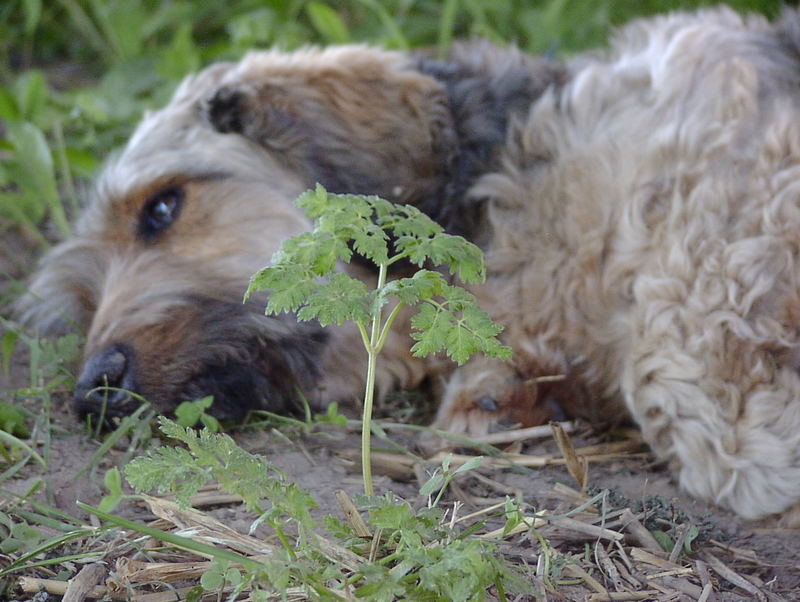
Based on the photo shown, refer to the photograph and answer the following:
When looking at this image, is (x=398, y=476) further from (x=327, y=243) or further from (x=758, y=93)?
(x=758, y=93)

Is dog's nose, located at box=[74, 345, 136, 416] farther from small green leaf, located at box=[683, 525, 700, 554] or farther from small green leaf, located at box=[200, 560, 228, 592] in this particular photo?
small green leaf, located at box=[683, 525, 700, 554]

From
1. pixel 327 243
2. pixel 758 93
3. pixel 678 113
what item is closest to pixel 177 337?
pixel 327 243

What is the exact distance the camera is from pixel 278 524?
177cm

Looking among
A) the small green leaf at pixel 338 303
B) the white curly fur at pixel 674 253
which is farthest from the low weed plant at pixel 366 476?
the white curly fur at pixel 674 253

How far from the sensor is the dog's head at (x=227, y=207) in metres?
2.79

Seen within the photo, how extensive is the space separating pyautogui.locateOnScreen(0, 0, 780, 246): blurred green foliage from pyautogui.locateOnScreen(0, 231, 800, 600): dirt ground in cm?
151

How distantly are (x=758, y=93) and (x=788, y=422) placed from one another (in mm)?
1057

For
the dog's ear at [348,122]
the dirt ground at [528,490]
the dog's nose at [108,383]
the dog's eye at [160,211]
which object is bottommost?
the dirt ground at [528,490]

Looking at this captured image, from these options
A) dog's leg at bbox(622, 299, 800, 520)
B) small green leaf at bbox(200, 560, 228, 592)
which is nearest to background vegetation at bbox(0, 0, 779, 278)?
dog's leg at bbox(622, 299, 800, 520)

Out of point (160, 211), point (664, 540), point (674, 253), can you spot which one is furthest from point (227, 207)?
A: point (664, 540)

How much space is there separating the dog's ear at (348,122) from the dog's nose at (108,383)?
2.74ft

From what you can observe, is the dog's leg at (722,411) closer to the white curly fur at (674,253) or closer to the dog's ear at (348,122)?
the white curly fur at (674,253)

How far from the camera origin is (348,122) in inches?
125

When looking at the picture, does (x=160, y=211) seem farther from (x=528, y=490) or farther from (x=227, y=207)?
(x=528, y=490)
